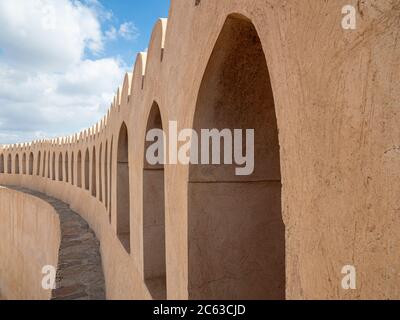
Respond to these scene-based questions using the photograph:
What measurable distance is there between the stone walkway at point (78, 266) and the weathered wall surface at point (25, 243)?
96 centimetres

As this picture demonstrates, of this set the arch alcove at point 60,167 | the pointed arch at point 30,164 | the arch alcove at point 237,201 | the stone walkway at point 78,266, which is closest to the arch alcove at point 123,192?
the stone walkway at point 78,266

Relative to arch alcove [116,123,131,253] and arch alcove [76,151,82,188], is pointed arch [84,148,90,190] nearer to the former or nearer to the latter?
arch alcove [76,151,82,188]

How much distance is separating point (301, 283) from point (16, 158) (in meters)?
22.6

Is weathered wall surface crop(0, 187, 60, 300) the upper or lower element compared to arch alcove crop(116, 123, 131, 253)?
lower

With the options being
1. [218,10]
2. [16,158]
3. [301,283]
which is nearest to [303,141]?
[301,283]

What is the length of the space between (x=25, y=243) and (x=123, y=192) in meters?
9.55

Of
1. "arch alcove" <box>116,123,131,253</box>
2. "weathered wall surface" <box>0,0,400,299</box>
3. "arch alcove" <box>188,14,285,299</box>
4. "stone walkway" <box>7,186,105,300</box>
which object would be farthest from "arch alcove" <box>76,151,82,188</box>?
"arch alcove" <box>188,14,285,299</box>

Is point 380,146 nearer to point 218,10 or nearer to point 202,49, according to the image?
point 218,10

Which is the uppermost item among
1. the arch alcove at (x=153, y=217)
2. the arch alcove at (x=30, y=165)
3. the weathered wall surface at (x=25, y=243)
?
the arch alcove at (x=30, y=165)

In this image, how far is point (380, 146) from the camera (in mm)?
742

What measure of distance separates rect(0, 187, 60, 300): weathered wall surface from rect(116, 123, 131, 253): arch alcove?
4047 mm

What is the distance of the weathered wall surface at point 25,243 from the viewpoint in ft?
34.0

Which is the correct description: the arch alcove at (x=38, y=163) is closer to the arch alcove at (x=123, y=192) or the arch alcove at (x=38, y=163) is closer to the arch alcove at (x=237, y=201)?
the arch alcove at (x=123, y=192)

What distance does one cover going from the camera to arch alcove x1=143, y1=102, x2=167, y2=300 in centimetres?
355
